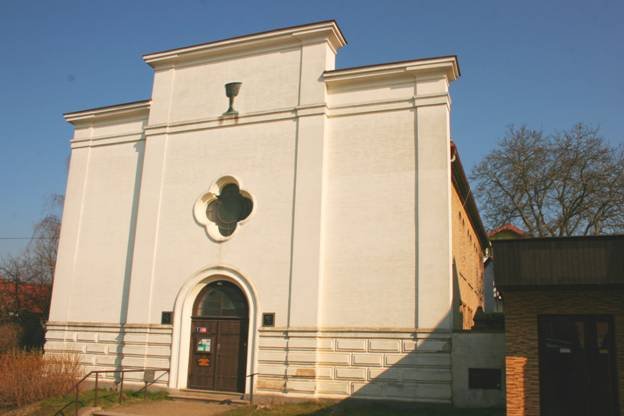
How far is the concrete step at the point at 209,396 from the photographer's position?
1675 centimetres

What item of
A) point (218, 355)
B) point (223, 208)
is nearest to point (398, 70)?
point (223, 208)

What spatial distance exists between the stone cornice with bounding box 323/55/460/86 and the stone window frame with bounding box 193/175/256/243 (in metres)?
4.21

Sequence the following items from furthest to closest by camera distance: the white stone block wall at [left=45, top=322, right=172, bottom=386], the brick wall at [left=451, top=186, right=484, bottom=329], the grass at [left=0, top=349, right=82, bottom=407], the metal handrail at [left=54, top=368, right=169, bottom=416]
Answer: the brick wall at [left=451, top=186, right=484, bottom=329] < the white stone block wall at [left=45, top=322, right=172, bottom=386] < the grass at [left=0, top=349, right=82, bottom=407] < the metal handrail at [left=54, top=368, right=169, bottom=416]

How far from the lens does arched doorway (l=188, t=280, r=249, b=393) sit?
17.7 meters

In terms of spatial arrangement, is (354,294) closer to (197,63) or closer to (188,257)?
(188,257)

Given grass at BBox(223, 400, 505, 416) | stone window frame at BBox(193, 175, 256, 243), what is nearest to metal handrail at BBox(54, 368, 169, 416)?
grass at BBox(223, 400, 505, 416)

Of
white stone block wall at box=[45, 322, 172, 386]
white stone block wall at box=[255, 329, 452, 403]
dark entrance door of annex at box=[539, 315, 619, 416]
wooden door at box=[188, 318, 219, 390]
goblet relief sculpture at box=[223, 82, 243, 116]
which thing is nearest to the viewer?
dark entrance door of annex at box=[539, 315, 619, 416]

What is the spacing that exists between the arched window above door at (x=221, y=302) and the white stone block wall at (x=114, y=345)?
1.17m

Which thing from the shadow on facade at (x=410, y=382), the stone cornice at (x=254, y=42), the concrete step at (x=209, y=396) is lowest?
the concrete step at (x=209, y=396)

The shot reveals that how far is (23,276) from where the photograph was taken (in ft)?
104

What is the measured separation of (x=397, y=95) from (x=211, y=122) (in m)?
6.18

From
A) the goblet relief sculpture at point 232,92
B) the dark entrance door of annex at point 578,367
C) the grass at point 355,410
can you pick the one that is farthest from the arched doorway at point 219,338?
the dark entrance door of annex at point 578,367

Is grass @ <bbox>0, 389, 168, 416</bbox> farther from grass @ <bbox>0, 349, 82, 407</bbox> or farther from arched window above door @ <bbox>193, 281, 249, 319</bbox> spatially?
arched window above door @ <bbox>193, 281, 249, 319</bbox>

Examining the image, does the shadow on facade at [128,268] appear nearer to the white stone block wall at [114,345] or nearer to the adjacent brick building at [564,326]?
the white stone block wall at [114,345]
